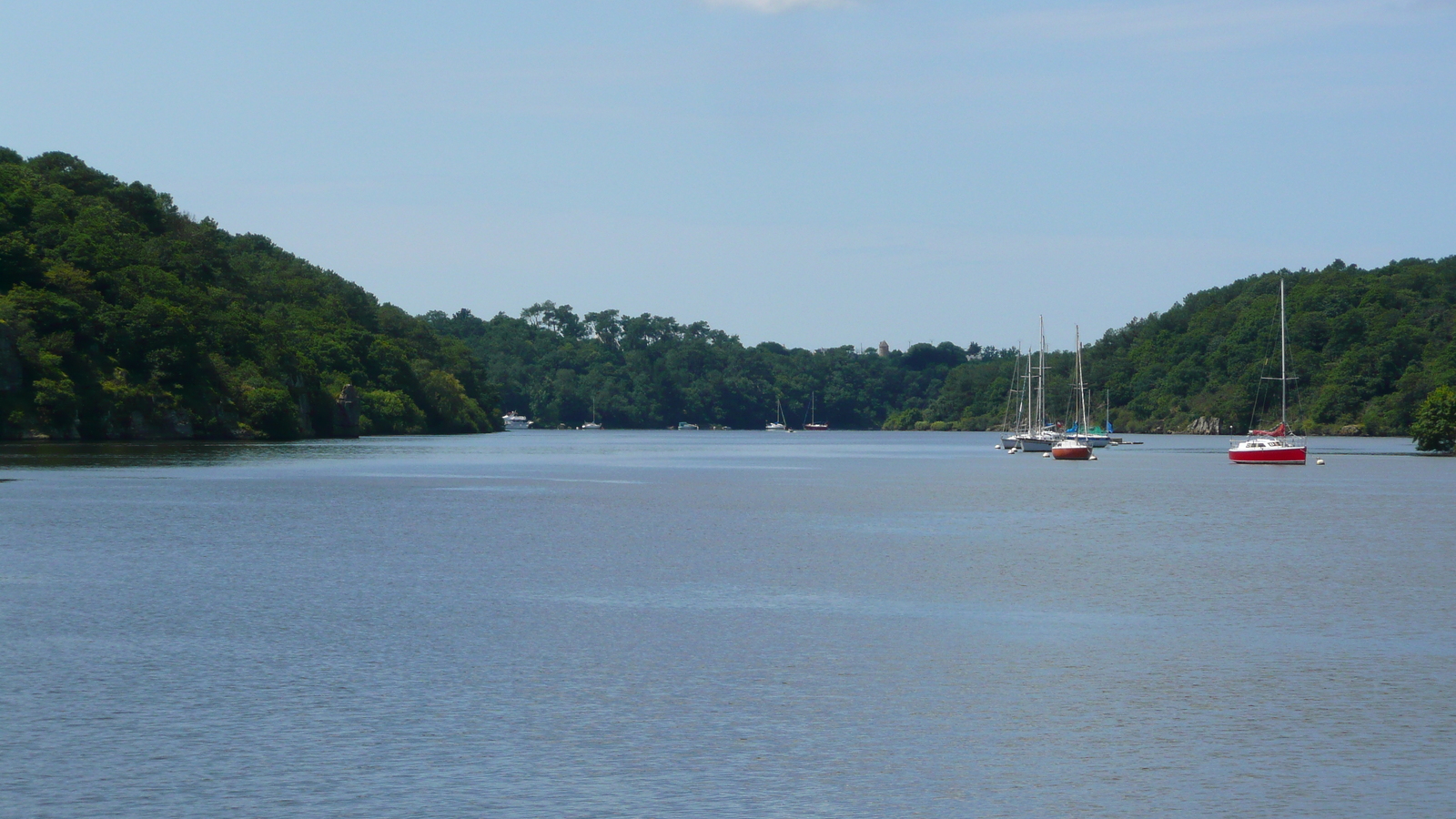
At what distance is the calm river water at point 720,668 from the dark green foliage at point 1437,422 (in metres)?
79.6

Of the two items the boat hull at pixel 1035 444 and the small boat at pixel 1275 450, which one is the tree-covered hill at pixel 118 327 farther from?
the small boat at pixel 1275 450

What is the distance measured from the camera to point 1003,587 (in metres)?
32.5

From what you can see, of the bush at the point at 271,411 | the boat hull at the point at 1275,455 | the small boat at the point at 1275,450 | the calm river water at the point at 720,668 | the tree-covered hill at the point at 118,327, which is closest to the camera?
the calm river water at the point at 720,668

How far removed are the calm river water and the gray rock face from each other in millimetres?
142723

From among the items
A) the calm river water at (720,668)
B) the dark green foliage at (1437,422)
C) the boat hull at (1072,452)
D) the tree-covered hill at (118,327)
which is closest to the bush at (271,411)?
the tree-covered hill at (118,327)

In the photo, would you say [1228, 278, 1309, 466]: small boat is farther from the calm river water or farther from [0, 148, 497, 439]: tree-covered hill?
[0, 148, 497, 439]: tree-covered hill

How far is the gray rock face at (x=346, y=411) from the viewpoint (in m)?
192

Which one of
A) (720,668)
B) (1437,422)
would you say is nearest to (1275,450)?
(1437,422)

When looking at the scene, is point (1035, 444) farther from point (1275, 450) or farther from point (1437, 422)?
point (1275, 450)

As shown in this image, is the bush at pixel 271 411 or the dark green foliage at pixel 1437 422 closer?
the dark green foliage at pixel 1437 422

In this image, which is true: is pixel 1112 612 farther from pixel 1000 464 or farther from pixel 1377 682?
pixel 1000 464

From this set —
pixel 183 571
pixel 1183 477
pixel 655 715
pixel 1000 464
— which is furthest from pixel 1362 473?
pixel 655 715

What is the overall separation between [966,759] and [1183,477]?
3296 inches

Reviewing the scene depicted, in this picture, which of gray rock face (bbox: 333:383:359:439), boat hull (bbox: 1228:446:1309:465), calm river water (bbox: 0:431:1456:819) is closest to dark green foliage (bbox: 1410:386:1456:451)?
boat hull (bbox: 1228:446:1309:465)
